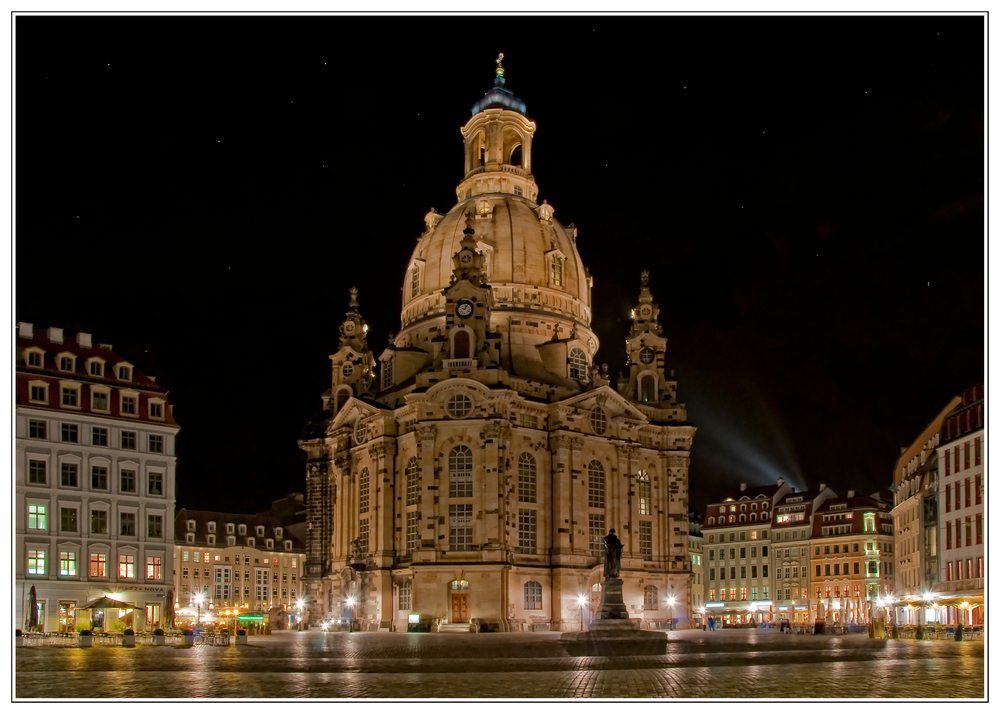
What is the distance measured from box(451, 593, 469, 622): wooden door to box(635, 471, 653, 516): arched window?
21.2m

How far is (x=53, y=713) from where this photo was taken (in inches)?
1158

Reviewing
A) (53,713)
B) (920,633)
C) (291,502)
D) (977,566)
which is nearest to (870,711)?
(53,713)

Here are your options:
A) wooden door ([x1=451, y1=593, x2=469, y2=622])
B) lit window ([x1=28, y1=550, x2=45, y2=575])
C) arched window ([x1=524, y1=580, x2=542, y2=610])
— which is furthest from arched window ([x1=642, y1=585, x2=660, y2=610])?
lit window ([x1=28, y1=550, x2=45, y2=575])

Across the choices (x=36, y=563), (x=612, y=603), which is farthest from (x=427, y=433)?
(x=612, y=603)

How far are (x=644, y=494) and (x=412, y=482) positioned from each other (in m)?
22.2

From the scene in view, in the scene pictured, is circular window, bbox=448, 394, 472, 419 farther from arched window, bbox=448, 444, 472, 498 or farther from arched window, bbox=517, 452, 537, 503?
arched window, bbox=517, 452, 537, 503

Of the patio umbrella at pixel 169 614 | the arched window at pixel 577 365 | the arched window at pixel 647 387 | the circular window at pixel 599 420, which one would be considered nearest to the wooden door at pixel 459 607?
the circular window at pixel 599 420

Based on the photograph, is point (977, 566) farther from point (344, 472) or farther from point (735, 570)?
point (735, 570)

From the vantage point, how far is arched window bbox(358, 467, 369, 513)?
106 m

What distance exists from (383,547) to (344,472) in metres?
11.0

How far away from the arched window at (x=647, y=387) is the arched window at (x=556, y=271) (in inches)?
475

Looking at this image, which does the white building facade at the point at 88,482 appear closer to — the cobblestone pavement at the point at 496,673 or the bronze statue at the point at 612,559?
the cobblestone pavement at the point at 496,673

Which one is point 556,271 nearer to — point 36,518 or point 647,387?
point 647,387

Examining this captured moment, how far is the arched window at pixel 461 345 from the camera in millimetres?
101250
